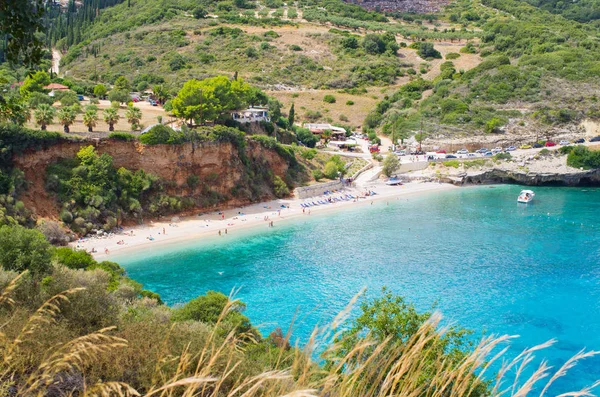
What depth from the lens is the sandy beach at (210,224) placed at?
116 ft

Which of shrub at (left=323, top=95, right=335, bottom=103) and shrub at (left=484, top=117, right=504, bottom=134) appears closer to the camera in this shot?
shrub at (left=484, top=117, right=504, bottom=134)

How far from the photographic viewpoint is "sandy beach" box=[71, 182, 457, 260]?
35438mm

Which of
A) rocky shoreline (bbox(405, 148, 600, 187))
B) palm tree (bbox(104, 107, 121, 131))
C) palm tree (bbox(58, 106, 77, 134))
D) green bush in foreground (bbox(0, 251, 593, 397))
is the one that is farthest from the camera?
rocky shoreline (bbox(405, 148, 600, 187))

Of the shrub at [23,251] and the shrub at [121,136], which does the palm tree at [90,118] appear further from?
the shrub at [23,251]

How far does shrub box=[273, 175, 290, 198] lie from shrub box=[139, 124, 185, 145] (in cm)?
1015

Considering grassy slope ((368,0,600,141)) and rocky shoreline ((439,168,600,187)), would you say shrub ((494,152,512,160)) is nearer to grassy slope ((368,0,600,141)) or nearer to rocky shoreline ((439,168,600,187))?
rocky shoreline ((439,168,600,187))

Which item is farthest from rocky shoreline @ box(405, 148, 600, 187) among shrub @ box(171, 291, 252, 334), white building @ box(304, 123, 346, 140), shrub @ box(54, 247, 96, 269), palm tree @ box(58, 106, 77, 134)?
shrub @ box(171, 291, 252, 334)

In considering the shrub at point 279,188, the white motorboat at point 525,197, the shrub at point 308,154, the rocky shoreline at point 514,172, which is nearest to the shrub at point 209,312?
the shrub at point 279,188

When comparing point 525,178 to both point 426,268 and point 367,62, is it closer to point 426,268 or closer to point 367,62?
point 426,268

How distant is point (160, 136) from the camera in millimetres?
41500

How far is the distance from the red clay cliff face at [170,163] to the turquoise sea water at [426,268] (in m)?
6.42

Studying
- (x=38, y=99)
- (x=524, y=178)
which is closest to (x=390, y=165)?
(x=524, y=178)

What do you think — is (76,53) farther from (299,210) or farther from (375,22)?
(375,22)

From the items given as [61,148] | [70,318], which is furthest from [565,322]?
[61,148]
